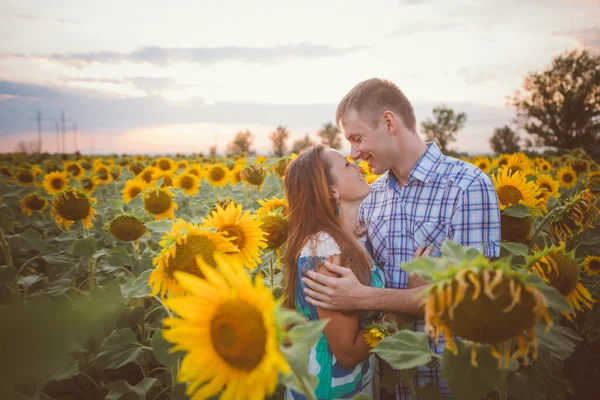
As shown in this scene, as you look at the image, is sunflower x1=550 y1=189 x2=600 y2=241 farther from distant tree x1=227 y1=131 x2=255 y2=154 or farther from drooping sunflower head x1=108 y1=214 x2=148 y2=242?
distant tree x1=227 y1=131 x2=255 y2=154

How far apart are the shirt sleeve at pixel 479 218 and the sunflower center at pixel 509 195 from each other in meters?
0.33

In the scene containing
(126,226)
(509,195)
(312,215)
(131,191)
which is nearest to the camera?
(312,215)

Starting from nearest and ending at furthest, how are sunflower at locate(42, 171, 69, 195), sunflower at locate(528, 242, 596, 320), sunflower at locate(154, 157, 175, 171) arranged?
1. sunflower at locate(528, 242, 596, 320)
2. sunflower at locate(42, 171, 69, 195)
3. sunflower at locate(154, 157, 175, 171)

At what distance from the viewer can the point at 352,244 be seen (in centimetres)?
227

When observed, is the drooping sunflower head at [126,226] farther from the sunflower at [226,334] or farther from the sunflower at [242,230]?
the sunflower at [226,334]

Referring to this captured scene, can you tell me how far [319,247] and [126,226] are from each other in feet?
5.49

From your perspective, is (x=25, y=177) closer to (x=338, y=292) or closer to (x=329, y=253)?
(x=329, y=253)

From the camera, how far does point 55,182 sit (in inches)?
239

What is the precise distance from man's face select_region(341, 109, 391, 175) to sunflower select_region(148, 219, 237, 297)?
5.17ft

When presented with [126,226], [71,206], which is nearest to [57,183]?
[71,206]

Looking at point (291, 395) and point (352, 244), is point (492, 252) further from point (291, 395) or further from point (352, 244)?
point (291, 395)

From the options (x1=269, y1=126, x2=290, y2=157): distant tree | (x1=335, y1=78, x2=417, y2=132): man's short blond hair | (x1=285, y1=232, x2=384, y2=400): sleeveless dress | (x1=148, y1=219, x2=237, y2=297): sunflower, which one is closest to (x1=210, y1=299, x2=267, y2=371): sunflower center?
(x1=148, y1=219, x2=237, y2=297): sunflower

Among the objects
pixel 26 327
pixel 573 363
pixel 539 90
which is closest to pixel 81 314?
pixel 26 327

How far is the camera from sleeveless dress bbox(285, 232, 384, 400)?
2.10m
